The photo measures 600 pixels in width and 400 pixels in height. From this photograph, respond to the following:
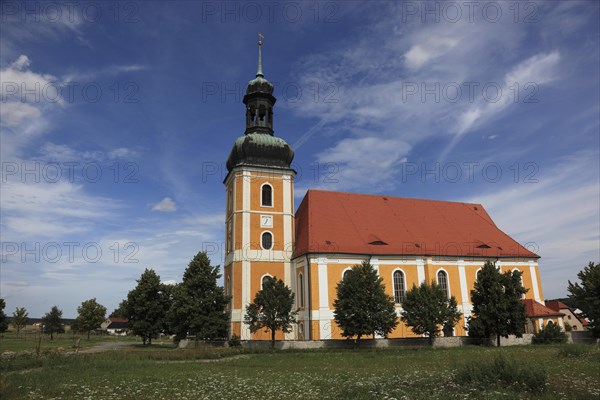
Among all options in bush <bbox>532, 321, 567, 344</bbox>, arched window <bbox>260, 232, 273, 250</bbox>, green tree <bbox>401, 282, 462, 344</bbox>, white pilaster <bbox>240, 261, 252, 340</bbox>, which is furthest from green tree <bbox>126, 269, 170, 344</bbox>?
bush <bbox>532, 321, 567, 344</bbox>

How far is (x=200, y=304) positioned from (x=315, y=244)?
10.1 meters

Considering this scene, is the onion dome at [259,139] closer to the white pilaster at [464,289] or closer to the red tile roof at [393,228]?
the red tile roof at [393,228]

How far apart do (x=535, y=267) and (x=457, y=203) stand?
954 centimetres

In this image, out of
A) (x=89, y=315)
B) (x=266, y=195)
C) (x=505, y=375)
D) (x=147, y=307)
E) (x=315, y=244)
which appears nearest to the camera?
(x=505, y=375)

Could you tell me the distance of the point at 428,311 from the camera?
103ft

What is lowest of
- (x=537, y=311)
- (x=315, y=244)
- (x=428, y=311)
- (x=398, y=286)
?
(x=537, y=311)

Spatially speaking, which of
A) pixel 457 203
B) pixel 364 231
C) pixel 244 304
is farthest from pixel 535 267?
pixel 244 304

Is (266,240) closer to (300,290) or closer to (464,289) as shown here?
(300,290)

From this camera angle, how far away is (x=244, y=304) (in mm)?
34844

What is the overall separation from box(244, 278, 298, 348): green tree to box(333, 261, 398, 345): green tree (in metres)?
3.71

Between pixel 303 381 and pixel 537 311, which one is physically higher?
pixel 537 311

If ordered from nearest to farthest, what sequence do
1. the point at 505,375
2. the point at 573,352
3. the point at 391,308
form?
the point at 505,375, the point at 573,352, the point at 391,308

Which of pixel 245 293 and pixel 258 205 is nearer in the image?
pixel 245 293

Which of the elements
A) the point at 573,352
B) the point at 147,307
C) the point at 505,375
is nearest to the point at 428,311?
the point at 573,352
